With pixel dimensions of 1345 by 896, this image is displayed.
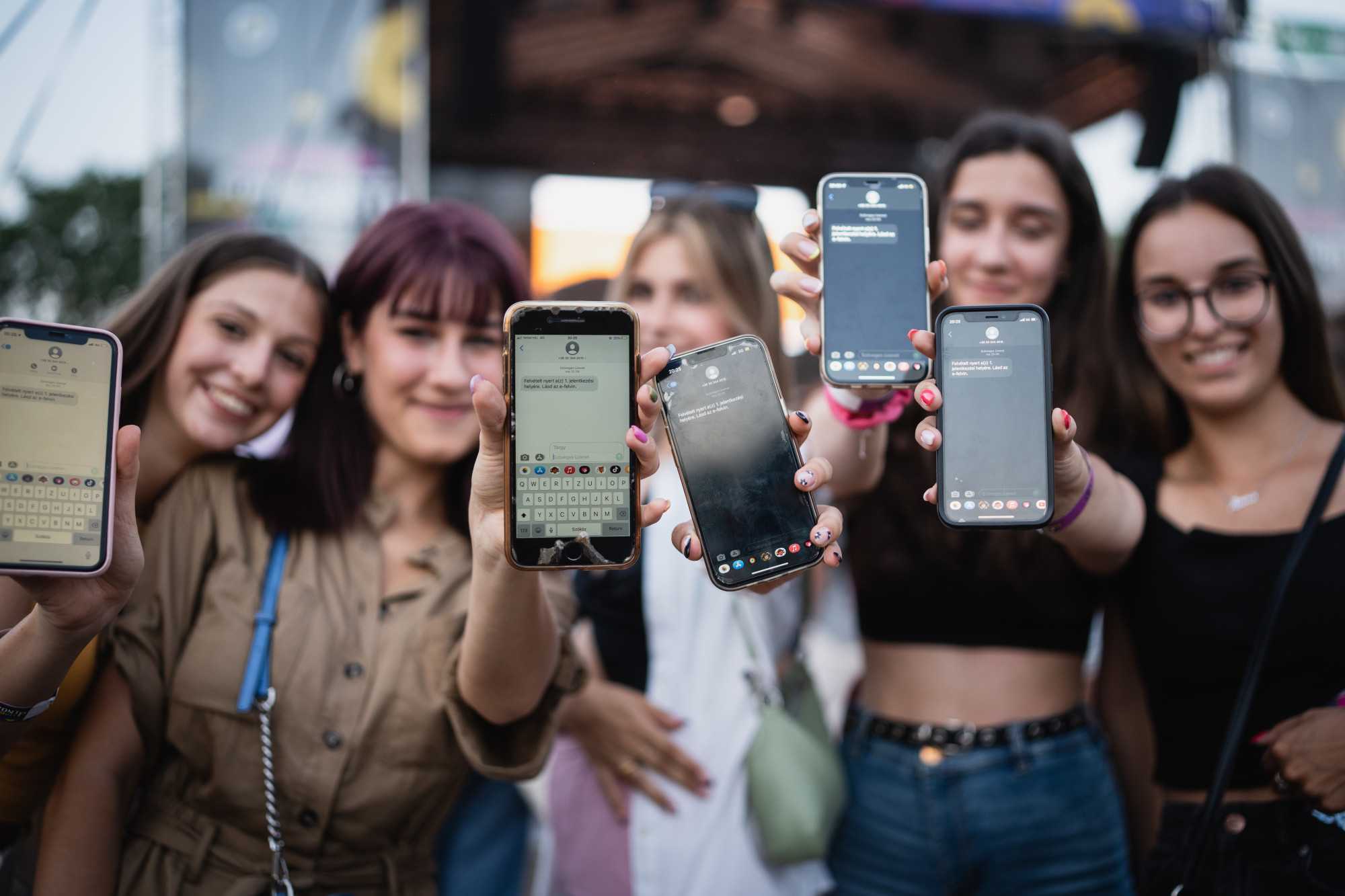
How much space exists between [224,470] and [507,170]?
6.78 meters

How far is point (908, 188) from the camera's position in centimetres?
149

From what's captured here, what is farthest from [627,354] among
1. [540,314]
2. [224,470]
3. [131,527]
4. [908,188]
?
[224,470]

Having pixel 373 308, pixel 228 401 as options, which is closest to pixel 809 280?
pixel 373 308

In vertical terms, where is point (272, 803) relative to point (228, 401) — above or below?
below

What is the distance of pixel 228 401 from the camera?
1.82 metres

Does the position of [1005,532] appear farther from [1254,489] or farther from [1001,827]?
[1001,827]

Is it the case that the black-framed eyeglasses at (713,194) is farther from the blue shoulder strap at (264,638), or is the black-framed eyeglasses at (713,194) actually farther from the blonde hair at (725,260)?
the blue shoulder strap at (264,638)

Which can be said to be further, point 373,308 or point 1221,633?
point 373,308

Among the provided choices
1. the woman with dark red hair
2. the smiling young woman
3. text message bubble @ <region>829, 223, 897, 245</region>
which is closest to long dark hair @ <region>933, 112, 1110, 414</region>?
text message bubble @ <region>829, 223, 897, 245</region>

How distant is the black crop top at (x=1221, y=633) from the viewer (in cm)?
167

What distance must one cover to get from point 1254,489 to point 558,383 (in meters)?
1.48

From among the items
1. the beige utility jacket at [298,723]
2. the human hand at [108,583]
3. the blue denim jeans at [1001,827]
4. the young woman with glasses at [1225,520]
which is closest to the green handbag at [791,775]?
the blue denim jeans at [1001,827]

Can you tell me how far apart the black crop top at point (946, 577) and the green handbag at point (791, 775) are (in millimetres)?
281

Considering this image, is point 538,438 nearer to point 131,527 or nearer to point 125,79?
point 131,527
